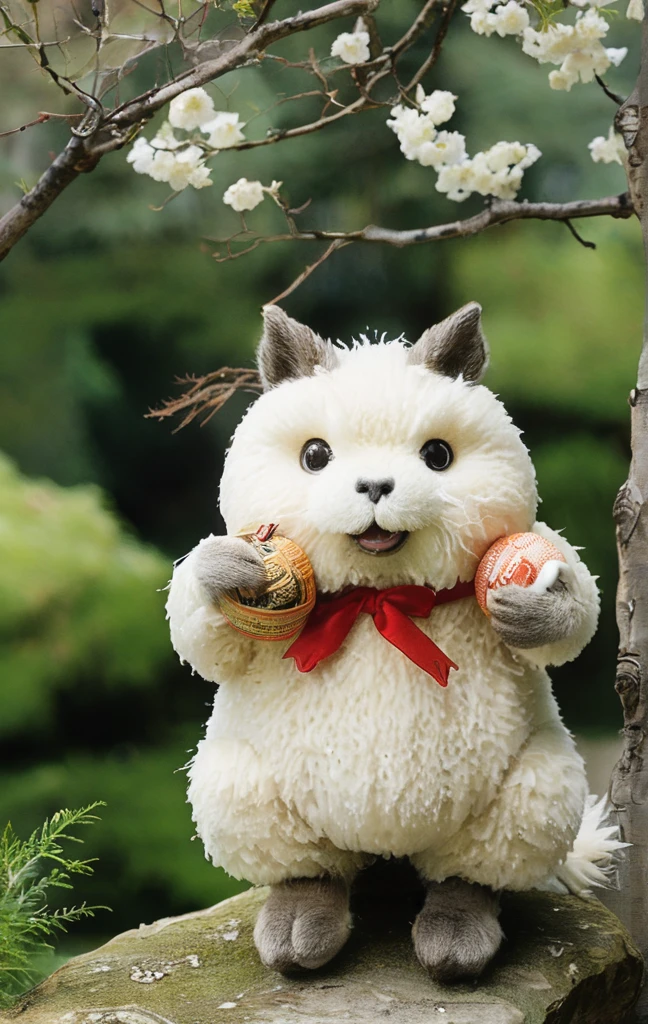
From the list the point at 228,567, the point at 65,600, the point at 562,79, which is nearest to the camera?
the point at 228,567

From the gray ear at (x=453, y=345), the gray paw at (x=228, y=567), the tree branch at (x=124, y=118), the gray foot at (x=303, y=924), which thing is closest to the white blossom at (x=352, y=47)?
the tree branch at (x=124, y=118)

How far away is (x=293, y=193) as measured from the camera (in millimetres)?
1723

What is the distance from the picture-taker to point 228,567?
81 centimetres

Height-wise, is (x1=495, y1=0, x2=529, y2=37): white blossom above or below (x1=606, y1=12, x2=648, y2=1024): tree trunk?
above

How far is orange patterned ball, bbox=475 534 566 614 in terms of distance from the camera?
830 millimetres

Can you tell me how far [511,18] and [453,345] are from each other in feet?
1.40

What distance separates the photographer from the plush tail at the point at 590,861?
3.54ft

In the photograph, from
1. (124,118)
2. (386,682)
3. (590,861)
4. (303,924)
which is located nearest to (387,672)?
(386,682)

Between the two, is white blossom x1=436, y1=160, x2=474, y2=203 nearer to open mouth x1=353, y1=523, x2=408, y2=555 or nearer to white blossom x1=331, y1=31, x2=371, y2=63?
white blossom x1=331, y1=31, x2=371, y2=63

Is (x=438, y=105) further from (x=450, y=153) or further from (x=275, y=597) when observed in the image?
(x=275, y=597)

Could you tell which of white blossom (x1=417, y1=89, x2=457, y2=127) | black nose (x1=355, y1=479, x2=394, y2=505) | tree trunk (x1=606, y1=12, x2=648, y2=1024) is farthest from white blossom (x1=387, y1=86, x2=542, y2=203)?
black nose (x1=355, y1=479, x2=394, y2=505)

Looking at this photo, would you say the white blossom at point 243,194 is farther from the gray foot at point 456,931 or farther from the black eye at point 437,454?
the gray foot at point 456,931

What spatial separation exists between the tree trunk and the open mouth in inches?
13.0

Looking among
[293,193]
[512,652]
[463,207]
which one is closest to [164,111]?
[293,193]
